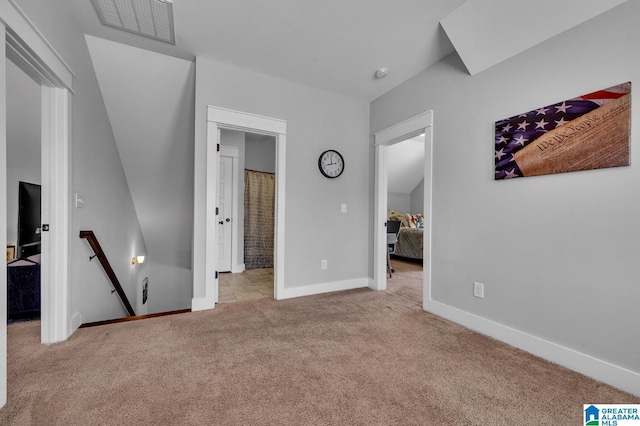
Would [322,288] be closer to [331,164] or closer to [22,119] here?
[331,164]

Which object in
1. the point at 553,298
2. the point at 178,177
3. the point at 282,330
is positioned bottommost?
the point at 282,330

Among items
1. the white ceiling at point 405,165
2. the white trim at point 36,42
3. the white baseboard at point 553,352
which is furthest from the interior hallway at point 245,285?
the white ceiling at point 405,165

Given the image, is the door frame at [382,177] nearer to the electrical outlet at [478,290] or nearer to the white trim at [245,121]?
the electrical outlet at [478,290]

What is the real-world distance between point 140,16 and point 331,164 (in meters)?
2.26

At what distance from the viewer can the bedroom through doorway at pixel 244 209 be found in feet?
15.4

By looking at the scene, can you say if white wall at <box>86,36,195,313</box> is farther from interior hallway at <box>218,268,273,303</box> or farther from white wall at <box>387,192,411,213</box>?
white wall at <box>387,192,411,213</box>

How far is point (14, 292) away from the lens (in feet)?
7.61

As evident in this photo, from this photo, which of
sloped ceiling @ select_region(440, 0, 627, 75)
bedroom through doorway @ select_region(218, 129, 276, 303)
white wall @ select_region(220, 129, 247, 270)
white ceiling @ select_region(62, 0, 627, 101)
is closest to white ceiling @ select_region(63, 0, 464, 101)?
white ceiling @ select_region(62, 0, 627, 101)

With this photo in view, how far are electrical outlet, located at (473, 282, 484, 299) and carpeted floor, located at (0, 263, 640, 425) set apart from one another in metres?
0.33

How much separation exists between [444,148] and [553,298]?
1521 mm

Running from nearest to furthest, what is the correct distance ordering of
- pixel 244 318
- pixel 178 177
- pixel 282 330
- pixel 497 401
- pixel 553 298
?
pixel 497 401
pixel 553 298
pixel 282 330
pixel 244 318
pixel 178 177

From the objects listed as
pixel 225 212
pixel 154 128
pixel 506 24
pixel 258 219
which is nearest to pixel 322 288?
pixel 258 219

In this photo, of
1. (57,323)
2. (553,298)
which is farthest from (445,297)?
(57,323)

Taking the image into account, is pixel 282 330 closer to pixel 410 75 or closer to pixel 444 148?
pixel 444 148
